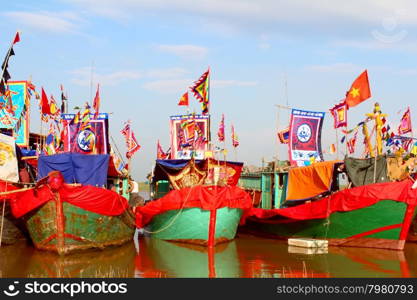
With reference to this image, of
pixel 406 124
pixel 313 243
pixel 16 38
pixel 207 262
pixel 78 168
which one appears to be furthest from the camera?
pixel 406 124

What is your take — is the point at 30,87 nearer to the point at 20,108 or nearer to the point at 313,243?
the point at 20,108

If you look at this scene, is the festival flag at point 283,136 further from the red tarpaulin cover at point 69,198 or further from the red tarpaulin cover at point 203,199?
the red tarpaulin cover at point 69,198

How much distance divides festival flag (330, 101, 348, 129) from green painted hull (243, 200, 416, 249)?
13.2 ft

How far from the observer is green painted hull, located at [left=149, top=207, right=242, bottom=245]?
61.6 feet

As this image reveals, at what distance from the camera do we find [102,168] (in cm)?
1900

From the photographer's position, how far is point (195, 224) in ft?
62.2

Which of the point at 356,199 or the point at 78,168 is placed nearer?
the point at 356,199

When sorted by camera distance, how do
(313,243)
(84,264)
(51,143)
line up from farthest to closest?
(51,143), (313,243), (84,264)

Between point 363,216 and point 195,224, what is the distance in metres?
6.41

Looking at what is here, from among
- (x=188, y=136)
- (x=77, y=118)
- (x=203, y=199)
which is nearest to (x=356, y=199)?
(x=203, y=199)

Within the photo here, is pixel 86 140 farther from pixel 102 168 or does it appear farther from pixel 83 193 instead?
pixel 83 193

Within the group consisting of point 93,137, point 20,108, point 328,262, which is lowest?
point 328,262

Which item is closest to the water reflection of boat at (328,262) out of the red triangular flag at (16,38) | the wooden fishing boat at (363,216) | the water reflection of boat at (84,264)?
the wooden fishing boat at (363,216)

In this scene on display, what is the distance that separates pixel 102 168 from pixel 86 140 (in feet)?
7.50
